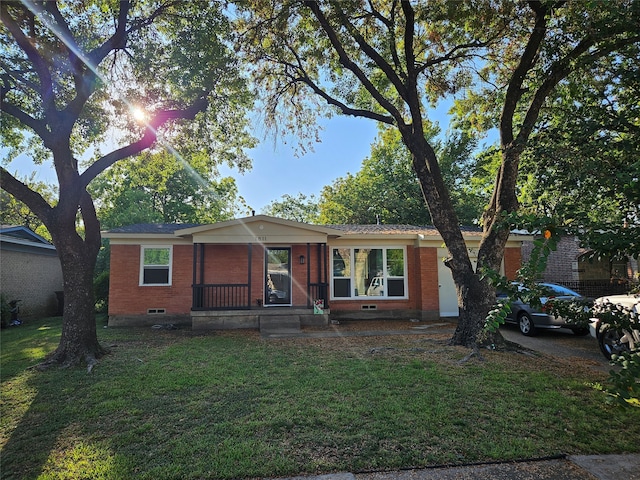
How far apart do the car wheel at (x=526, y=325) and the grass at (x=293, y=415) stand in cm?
288

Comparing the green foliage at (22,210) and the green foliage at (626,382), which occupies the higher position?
the green foliage at (22,210)

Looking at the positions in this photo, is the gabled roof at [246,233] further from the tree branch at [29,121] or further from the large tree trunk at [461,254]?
the tree branch at [29,121]

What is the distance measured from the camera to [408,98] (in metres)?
8.16

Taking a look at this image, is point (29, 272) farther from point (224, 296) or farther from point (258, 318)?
point (258, 318)

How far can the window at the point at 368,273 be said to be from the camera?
12.5 m

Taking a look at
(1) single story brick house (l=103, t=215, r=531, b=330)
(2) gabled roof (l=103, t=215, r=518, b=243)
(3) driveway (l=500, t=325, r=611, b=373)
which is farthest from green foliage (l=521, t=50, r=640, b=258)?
(1) single story brick house (l=103, t=215, r=531, b=330)

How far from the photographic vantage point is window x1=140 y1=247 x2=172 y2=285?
11.8m

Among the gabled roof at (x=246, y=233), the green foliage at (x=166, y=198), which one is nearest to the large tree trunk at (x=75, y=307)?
the gabled roof at (x=246, y=233)

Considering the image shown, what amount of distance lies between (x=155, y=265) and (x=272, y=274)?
392 centimetres

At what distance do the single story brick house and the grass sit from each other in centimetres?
447

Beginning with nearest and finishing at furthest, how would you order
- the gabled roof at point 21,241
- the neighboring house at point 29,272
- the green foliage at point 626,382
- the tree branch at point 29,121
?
1. the green foliage at point 626,382
2. the tree branch at point 29,121
3. the gabled roof at point 21,241
4. the neighboring house at point 29,272

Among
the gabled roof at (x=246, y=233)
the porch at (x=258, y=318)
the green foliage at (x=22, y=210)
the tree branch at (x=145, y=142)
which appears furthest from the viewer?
the green foliage at (x=22, y=210)

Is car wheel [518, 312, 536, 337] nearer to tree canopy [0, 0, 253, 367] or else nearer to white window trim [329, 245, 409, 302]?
white window trim [329, 245, 409, 302]

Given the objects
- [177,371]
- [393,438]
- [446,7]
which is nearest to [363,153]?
[446,7]
